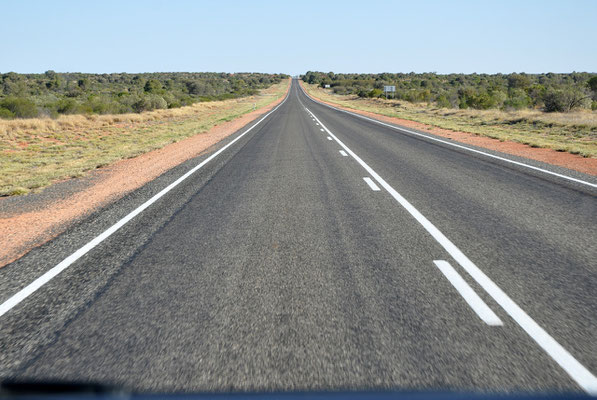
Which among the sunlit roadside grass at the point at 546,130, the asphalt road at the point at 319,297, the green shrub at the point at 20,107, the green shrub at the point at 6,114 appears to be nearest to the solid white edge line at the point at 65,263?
the asphalt road at the point at 319,297

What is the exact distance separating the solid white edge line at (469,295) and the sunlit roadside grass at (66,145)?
29.3ft

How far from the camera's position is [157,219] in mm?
6164

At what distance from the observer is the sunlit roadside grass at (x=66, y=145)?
39.3ft

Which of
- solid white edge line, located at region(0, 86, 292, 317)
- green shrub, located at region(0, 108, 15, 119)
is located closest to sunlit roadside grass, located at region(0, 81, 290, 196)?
green shrub, located at region(0, 108, 15, 119)

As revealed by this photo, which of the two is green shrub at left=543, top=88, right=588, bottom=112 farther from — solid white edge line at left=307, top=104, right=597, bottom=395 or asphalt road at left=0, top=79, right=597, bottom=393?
solid white edge line at left=307, top=104, right=597, bottom=395

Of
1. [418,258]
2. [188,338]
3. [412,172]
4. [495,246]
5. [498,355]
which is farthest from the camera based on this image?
[412,172]

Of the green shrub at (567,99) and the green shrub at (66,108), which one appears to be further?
the green shrub at (66,108)

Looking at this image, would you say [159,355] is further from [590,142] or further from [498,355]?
[590,142]

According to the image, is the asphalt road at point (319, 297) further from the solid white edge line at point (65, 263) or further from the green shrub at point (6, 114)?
the green shrub at point (6, 114)

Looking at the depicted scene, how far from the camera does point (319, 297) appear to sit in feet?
11.7

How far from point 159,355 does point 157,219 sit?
3.68m

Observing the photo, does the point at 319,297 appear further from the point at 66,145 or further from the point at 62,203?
the point at 66,145

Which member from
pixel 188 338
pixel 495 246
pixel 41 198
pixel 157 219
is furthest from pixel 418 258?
pixel 41 198

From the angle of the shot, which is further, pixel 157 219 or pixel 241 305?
pixel 157 219
